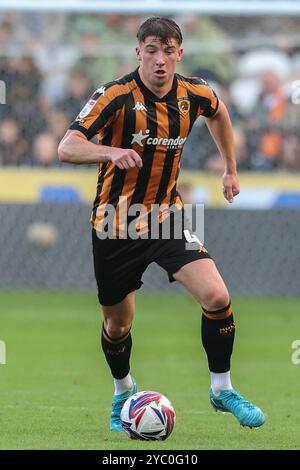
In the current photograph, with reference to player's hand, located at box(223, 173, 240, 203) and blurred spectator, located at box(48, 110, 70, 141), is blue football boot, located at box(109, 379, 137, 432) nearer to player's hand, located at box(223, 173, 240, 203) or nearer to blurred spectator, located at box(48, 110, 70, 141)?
player's hand, located at box(223, 173, 240, 203)

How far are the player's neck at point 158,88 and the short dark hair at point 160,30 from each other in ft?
0.78

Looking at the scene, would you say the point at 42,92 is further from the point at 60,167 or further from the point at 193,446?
the point at 193,446

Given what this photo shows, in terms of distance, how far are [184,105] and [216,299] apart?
1231mm

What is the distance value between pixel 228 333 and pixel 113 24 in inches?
406

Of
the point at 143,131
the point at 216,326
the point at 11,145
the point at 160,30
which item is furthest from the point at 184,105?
the point at 11,145

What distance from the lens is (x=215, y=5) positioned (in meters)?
13.6

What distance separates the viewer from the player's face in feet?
22.3

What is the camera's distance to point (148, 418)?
21.3 ft

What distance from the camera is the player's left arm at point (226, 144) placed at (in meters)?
7.46

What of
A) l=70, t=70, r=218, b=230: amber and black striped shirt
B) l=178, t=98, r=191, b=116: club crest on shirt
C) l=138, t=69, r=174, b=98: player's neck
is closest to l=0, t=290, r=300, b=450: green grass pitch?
l=70, t=70, r=218, b=230: amber and black striped shirt

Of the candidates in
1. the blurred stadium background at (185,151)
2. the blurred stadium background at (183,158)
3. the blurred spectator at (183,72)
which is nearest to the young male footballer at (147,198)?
the blurred stadium background at (183,158)

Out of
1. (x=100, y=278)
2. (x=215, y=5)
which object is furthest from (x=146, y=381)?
(x=215, y=5)

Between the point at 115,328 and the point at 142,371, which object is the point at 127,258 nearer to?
the point at 115,328

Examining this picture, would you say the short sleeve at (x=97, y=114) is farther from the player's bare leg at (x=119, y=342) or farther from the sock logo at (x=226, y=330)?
the sock logo at (x=226, y=330)
